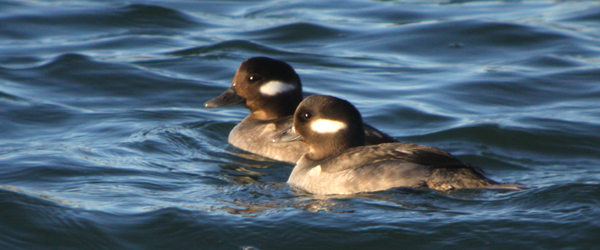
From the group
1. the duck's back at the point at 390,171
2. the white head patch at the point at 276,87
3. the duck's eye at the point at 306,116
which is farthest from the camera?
the white head patch at the point at 276,87

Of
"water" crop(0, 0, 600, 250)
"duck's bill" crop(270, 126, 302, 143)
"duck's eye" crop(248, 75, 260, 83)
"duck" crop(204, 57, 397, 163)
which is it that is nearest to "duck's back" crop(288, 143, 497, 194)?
"water" crop(0, 0, 600, 250)

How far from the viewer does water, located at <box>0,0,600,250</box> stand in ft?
18.5

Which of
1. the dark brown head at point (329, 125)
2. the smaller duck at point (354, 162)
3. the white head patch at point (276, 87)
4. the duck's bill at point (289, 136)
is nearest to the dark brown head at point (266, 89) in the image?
the white head patch at point (276, 87)

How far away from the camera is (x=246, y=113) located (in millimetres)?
10898

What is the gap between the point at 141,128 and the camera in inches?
365

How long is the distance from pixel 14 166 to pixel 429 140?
15.0ft

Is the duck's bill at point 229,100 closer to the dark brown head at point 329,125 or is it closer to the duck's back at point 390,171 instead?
the dark brown head at point 329,125

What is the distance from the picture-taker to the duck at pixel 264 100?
28.0 feet

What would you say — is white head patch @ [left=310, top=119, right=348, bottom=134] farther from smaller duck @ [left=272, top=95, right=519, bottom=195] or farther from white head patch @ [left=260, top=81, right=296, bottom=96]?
white head patch @ [left=260, top=81, right=296, bottom=96]

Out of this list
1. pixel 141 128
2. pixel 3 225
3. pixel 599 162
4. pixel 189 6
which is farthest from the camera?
pixel 189 6

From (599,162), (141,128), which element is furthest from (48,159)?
(599,162)

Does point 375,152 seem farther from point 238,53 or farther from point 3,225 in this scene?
point 238,53

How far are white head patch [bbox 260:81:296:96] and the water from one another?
0.84m

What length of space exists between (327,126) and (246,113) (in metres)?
4.08
